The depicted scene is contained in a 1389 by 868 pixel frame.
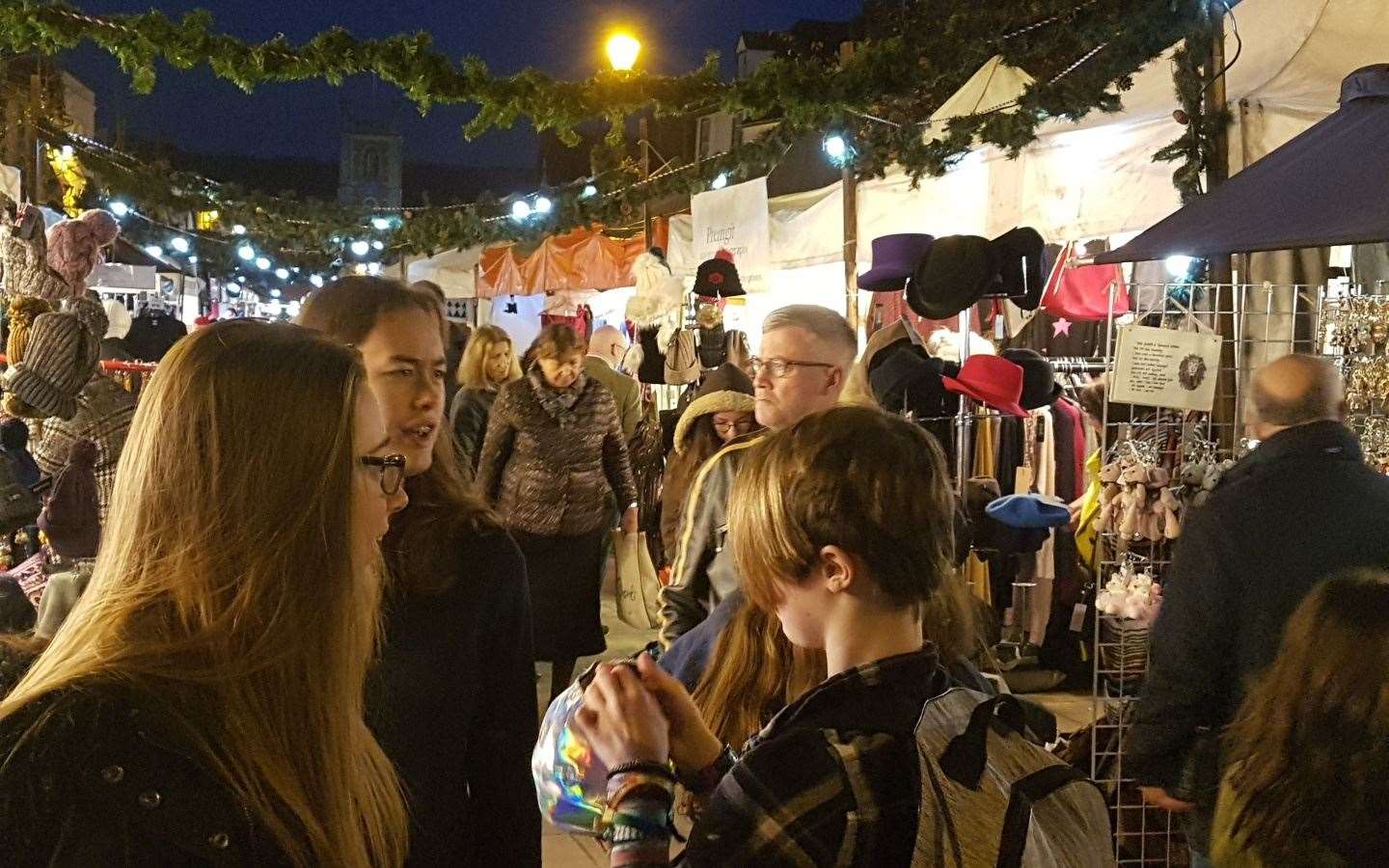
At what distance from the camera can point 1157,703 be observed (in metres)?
3.23

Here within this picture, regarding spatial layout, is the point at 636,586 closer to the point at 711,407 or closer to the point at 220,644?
the point at 711,407

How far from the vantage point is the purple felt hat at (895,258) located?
4.96m

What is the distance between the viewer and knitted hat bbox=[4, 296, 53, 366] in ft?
13.9

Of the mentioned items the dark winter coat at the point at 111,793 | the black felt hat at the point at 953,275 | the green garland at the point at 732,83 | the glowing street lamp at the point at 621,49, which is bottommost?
the dark winter coat at the point at 111,793

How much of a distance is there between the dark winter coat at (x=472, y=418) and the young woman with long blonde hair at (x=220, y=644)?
193 inches

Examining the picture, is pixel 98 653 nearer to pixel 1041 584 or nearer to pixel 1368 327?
pixel 1368 327

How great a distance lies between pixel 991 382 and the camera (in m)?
4.77

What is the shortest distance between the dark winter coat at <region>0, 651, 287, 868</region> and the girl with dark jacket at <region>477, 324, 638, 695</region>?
459cm

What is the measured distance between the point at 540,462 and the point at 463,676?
378 centimetres

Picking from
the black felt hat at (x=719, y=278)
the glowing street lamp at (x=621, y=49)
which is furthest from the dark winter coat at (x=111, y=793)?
the glowing street lamp at (x=621, y=49)

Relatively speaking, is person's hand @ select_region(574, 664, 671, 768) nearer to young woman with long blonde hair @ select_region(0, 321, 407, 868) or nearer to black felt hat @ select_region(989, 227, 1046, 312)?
young woman with long blonde hair @ select_region(0, 321, 407, 868)

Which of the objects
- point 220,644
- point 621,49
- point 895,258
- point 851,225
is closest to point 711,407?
point 895,258

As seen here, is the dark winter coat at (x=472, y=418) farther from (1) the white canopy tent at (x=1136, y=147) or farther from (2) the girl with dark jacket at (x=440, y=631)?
(2) the girl with dark jacket at (x=440, y=631)

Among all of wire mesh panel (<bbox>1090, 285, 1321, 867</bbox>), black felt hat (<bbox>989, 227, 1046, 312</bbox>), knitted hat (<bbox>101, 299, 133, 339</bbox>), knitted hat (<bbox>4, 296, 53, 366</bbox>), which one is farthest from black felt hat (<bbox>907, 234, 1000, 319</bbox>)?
knitted hat (<bbox>101, 299, 133, 339</bbox>)
